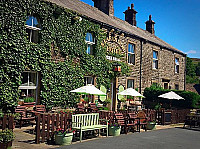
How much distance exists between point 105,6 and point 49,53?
10505 millimetres

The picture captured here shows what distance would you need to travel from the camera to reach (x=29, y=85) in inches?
472

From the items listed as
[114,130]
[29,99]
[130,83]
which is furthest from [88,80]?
[114,130]

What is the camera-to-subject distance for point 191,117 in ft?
45.0

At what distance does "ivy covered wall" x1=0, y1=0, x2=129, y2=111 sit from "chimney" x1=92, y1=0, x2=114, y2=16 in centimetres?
582

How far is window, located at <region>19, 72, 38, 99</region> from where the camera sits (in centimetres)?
1170

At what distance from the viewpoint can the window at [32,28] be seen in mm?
12086

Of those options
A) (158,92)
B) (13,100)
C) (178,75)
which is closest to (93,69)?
(13,100)

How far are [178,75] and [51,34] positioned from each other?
1787 centimetres

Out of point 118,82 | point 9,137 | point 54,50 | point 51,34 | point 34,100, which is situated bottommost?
point 9,137

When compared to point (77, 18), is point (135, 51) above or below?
below

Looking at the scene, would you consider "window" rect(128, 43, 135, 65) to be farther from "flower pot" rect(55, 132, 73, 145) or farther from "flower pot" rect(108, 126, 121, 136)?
"flower pot" rect(55, 132, 73, 145)

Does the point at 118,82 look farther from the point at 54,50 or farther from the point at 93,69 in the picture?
the point at 54,50

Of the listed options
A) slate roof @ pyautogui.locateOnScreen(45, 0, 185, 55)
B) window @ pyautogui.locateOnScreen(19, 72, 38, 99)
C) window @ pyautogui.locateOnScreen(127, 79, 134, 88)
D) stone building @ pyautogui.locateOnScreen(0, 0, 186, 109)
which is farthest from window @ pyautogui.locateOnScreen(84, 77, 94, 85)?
window @ pyautogui.locateOnScreen(127, 79, 134, 88)

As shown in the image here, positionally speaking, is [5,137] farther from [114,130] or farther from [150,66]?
[150,66]
